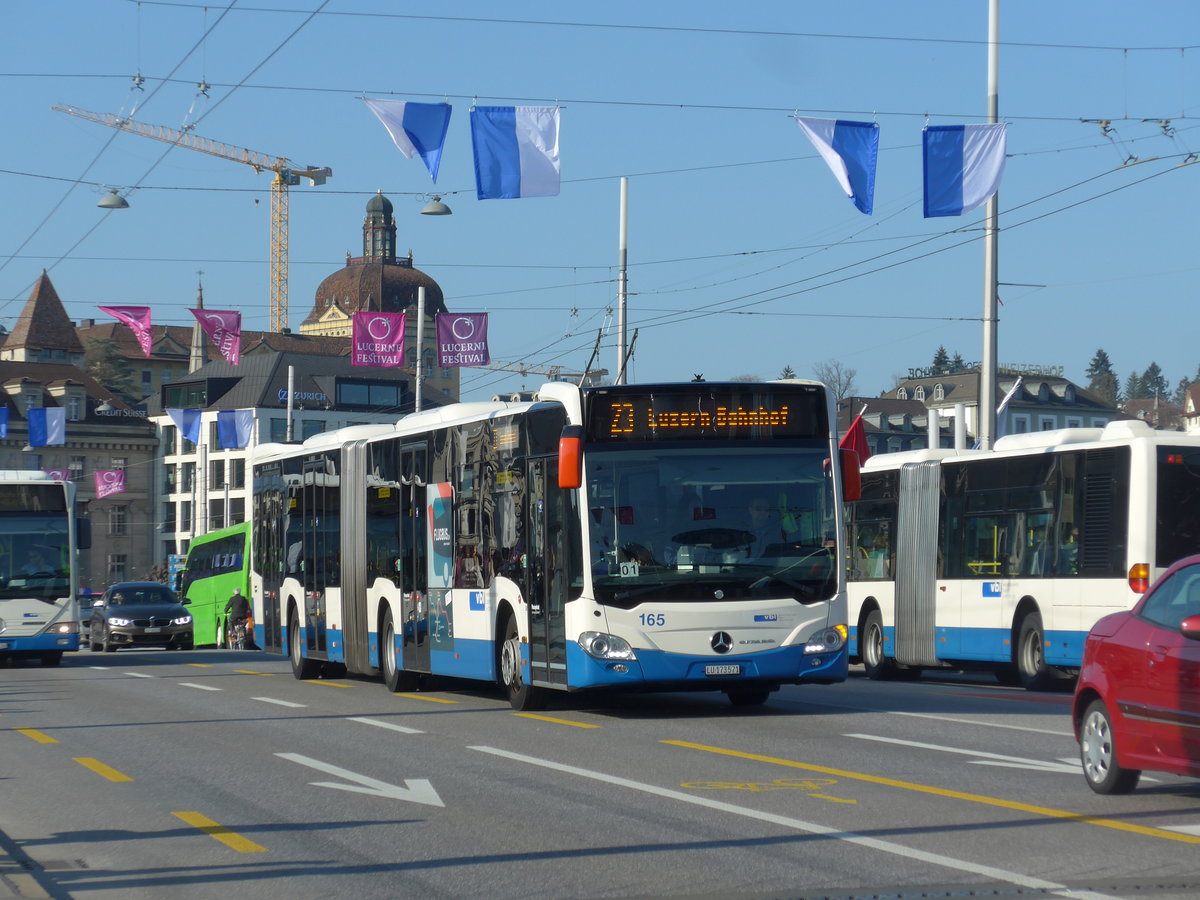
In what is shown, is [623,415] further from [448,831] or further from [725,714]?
[448,831]

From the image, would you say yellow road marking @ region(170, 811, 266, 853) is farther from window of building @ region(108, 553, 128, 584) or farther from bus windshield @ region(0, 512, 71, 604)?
window of building @ region(108, 553, 128, 584)

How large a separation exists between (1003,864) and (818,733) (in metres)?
6.68

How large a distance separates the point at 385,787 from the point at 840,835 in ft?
11.7

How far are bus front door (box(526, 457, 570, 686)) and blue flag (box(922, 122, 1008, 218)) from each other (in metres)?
10.3

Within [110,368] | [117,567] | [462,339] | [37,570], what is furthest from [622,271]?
[110,368]

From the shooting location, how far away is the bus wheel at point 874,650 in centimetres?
2717

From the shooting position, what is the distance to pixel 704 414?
16781 millimetres

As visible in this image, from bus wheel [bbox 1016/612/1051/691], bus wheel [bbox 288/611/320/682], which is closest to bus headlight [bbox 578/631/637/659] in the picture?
bus wheel [bbox 1016/612/1051/691]

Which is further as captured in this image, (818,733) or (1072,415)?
(1072,415)

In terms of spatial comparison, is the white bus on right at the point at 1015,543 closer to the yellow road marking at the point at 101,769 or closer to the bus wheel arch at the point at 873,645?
the bus wheel arch at the point at 873,645

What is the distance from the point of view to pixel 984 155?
2577 centimetres

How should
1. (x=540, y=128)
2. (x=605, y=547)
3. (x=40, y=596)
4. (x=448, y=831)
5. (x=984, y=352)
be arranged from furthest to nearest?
1. (x=984, y=352)
2. (x=40, y=596)
3. (x=540, y=128)
4. (x=605, y=547)
5. (x=448, y=831)

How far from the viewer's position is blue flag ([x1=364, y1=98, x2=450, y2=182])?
2389 centimetres

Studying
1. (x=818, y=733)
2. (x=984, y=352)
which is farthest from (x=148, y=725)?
(x=984, y=352)
